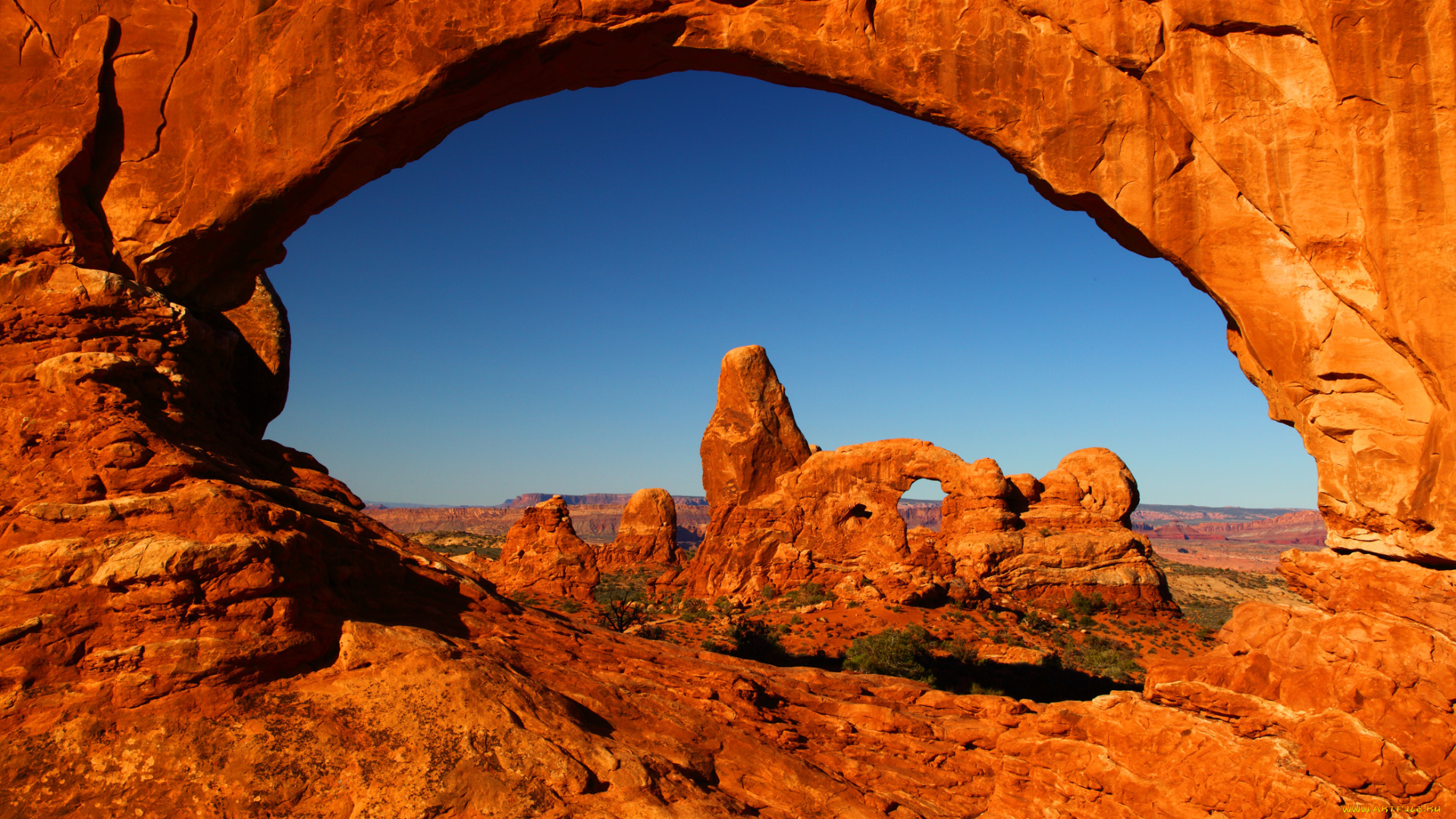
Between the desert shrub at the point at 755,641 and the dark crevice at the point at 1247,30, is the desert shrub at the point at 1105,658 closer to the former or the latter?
the desert shrub at the point at 755,641

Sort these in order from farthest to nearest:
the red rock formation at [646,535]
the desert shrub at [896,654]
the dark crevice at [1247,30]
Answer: the red rock formation at [646,535]
the desert shrub at [896,654]
the dark crevice at [1247,30]

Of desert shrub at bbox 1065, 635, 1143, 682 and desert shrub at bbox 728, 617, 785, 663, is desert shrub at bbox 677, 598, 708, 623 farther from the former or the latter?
desert shrub at bbox 1065, 635, 1143, 682

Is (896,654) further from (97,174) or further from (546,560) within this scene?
(97,174)

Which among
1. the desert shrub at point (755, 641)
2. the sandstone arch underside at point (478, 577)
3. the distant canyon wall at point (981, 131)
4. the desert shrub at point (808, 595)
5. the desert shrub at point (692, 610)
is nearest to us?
the sandstone arch underside at point (478, 577)

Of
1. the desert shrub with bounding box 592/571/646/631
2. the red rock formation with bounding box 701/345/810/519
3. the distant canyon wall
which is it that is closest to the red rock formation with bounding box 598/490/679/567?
the desert shrub with bounding box 592/571/646/631

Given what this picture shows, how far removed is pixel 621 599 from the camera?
29.3 meters

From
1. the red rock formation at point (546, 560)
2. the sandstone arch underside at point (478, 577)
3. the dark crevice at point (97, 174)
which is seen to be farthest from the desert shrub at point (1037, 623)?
the dark crevice at point (97, 174)

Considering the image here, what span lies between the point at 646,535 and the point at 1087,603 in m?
25.6

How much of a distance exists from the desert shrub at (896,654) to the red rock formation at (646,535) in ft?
77.6

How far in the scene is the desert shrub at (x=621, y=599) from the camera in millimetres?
21750

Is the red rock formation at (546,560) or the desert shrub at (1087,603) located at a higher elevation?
the red rock formation at (546,560)

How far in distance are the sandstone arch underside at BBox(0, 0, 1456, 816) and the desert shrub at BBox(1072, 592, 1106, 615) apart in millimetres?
21882

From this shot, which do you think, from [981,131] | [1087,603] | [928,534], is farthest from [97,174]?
[1087,603]

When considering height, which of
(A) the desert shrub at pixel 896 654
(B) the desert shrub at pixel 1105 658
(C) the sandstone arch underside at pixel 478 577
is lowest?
(B) the desert shrub at pixel 1105 658
